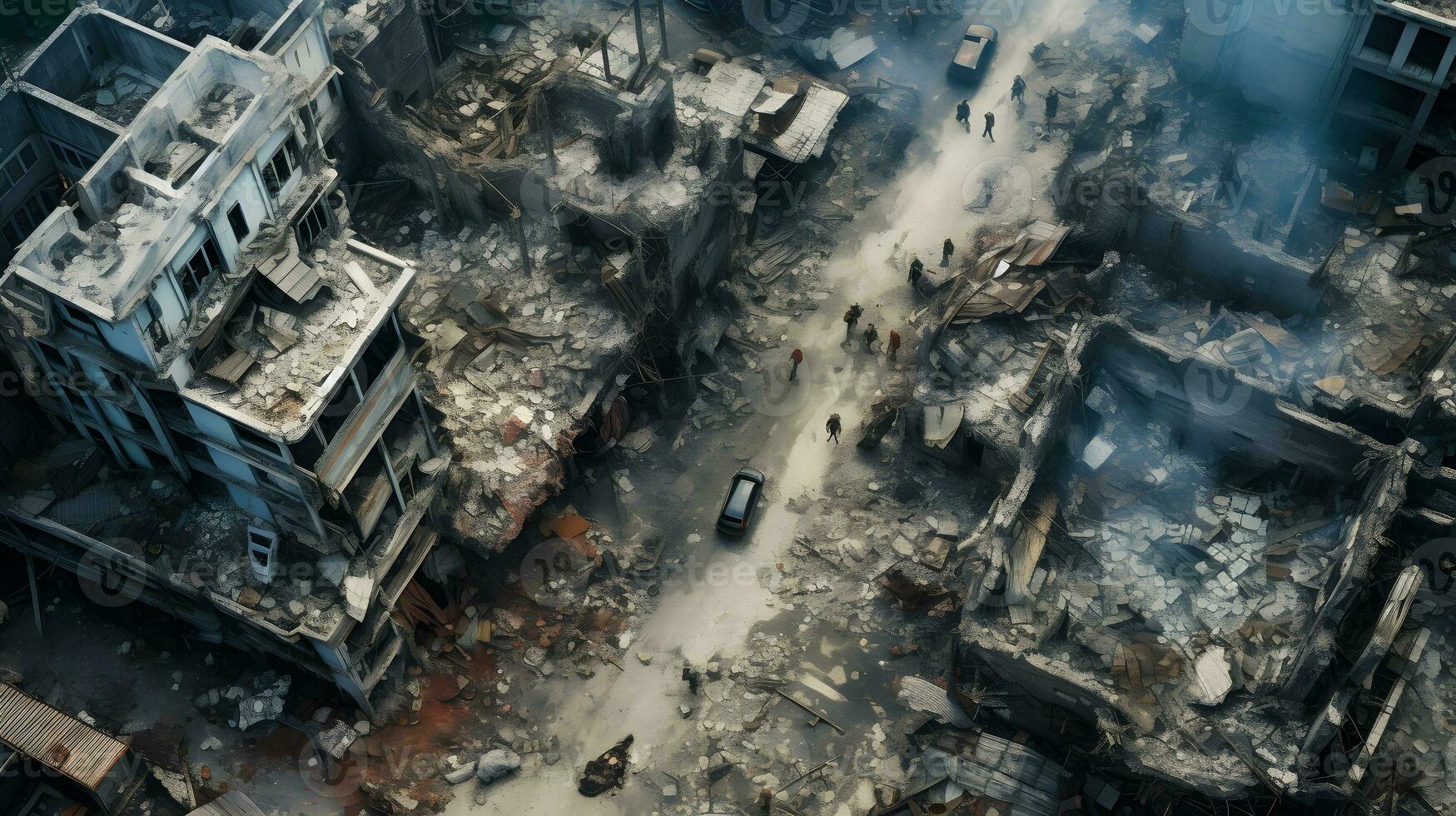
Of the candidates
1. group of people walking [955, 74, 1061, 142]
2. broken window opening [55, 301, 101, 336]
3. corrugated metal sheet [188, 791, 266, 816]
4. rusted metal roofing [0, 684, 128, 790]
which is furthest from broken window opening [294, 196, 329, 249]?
group of people walking [955, 74, 1061, 142]

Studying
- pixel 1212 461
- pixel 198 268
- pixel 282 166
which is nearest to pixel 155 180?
pixel 198 268

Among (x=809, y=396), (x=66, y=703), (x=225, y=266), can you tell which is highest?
(x=225, y=266)

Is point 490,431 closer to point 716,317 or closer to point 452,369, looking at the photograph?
point 452,369

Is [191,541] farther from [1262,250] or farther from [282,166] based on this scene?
[1262,250]

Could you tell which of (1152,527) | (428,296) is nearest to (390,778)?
(428,296)

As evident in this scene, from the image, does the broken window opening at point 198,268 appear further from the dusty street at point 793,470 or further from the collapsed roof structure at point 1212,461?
the collapsed roof structure at point 1212,461
